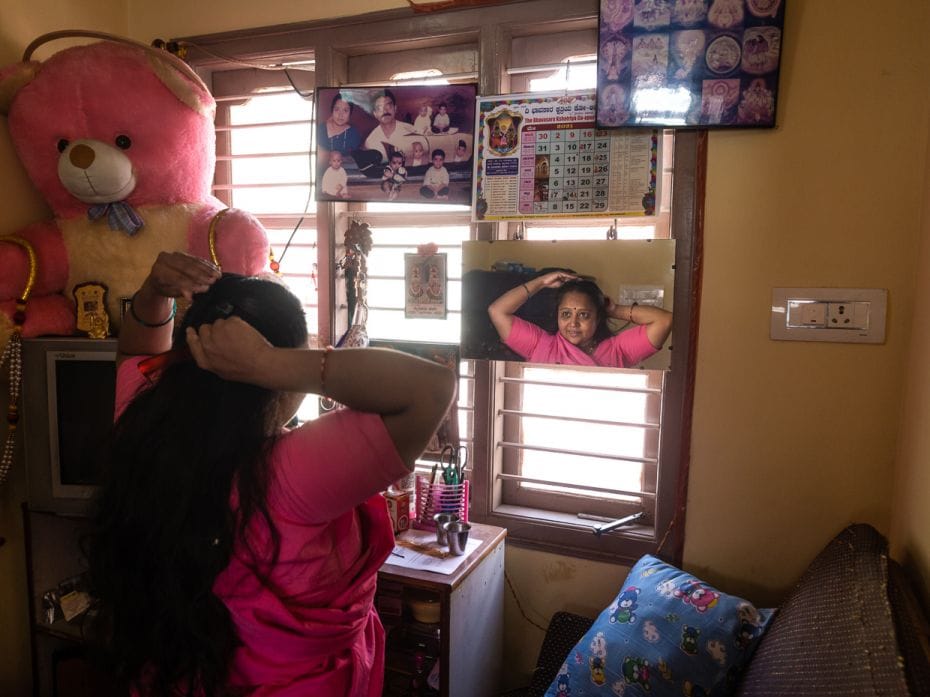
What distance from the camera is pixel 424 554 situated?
1598 mm

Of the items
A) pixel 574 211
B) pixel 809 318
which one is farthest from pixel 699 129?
pixel 809 318

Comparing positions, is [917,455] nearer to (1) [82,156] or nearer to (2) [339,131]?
(2) [339,131]

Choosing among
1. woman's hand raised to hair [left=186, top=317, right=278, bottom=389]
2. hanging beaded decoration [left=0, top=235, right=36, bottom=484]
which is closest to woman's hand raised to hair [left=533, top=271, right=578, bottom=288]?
woman's hand raised to hair [left=186, top=317, right=278, bottom=389]

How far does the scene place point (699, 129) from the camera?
59.1 inches

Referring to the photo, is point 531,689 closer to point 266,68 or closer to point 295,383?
point 295,383

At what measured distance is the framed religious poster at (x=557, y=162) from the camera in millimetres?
1575

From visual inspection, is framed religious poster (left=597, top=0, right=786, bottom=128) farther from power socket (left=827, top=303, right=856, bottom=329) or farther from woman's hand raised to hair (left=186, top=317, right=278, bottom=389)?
woman's hand raised to hair (left=186, top=317, right=278, bottom=389)

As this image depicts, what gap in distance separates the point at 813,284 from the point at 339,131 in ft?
4.45

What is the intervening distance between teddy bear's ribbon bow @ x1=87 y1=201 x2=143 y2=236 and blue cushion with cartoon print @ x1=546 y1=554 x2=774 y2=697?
1.56 meters

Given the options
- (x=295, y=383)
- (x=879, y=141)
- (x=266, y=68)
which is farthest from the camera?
(x=266, y=68)

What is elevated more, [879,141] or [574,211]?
[879,141]

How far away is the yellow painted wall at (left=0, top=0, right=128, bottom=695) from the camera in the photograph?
1.76 m

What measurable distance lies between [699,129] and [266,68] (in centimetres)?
137

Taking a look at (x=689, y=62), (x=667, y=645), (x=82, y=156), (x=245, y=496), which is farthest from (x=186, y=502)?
(x=689, y=62)
